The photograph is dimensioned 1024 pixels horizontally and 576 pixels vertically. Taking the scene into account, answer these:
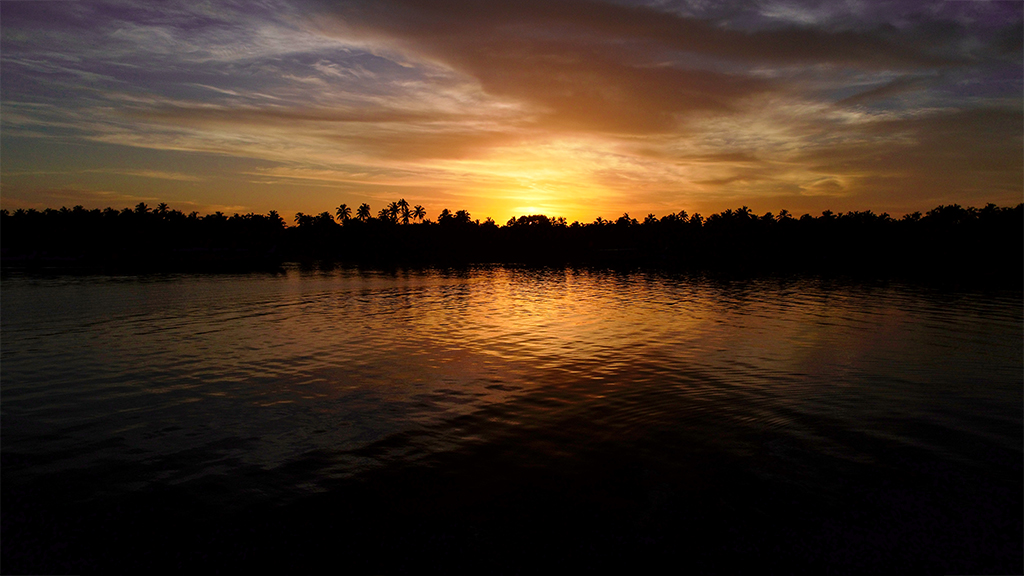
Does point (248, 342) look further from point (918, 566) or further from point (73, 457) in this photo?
point (918, 566)

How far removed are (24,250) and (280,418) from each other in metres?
212

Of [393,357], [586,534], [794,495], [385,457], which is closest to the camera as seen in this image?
[586,534]

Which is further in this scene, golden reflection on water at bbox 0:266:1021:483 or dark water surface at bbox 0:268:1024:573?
golden reflection on water at bbox 0:266:1021:483

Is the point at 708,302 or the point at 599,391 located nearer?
the point at 599,391

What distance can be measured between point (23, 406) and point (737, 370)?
2838 cm

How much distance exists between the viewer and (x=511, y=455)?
44.7 feet

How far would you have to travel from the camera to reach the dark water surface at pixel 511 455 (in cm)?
976

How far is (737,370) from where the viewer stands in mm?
23578

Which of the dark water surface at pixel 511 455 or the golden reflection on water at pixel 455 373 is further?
the golden reflection on water at pixel 455 373

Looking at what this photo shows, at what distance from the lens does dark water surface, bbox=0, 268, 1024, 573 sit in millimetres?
9758

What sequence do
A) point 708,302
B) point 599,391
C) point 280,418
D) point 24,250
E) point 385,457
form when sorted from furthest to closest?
point 24,250, point 708,302, point 599,391, point 280,418, point 385,457

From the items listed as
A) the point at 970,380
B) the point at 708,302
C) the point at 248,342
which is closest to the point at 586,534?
the point at 970,380

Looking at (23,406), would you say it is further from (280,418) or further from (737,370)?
(737,370)

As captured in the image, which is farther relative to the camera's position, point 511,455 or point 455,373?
point 455,373
